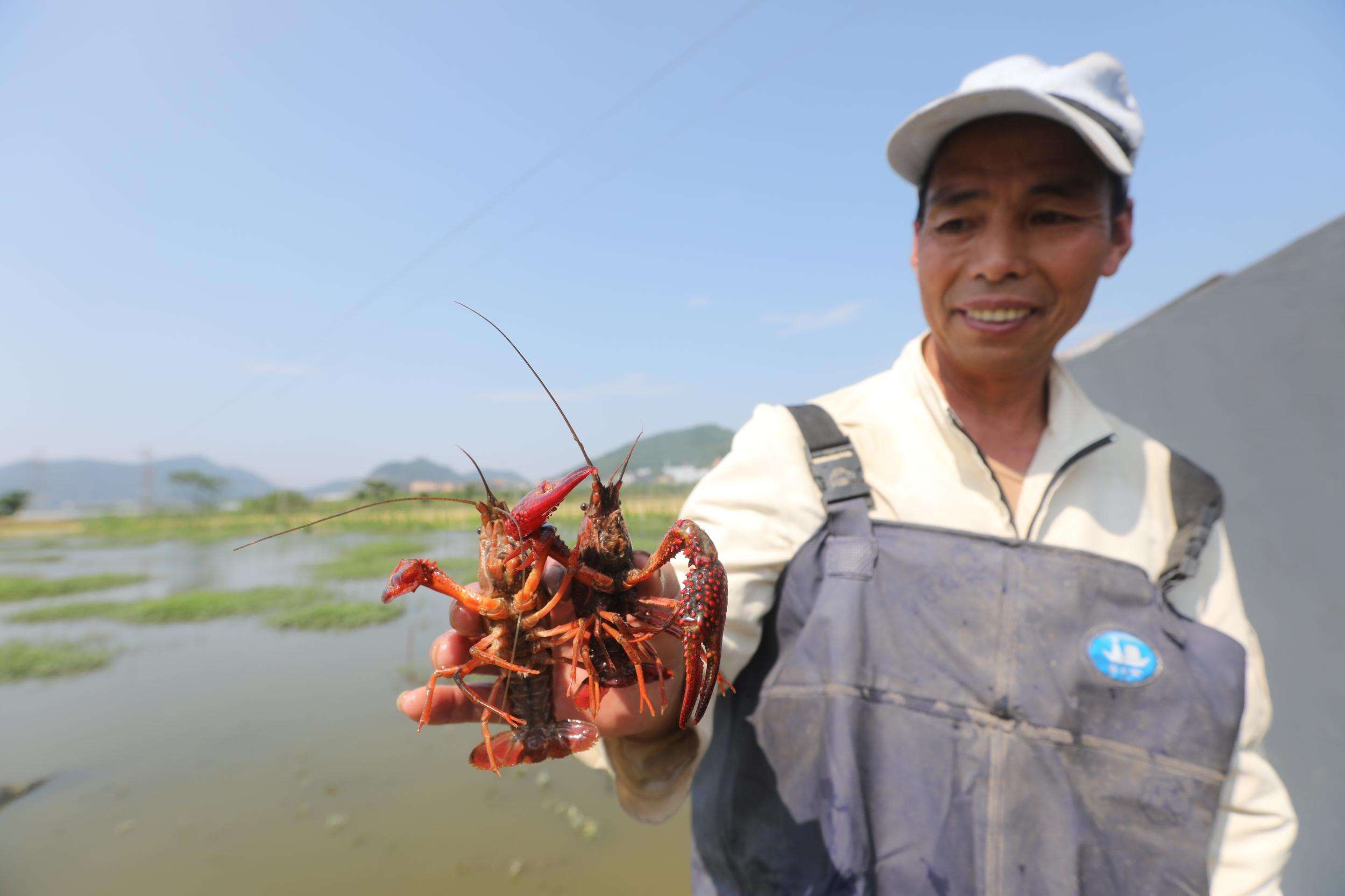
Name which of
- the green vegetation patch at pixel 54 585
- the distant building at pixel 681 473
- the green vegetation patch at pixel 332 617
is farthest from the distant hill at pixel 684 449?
the green vegetation patch at pixel 54 585

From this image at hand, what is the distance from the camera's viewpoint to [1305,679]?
3221 mm

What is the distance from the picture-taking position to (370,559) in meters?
18.1

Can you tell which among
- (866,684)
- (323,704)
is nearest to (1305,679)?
(866,684)

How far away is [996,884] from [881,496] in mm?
1144

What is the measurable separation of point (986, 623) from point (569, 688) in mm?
1324

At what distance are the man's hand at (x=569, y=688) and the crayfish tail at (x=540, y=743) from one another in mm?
52

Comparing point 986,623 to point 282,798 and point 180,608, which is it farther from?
point 180,608

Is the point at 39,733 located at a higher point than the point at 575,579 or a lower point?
lower

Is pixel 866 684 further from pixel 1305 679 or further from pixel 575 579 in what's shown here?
pixel 1305 679

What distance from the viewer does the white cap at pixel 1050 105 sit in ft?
6.32

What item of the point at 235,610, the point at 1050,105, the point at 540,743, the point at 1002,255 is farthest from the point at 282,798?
the point at 235,610

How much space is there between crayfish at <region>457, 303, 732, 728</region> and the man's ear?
1.82 metres

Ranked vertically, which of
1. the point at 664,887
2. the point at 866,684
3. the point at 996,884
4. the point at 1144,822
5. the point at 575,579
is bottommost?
the point at 664,887

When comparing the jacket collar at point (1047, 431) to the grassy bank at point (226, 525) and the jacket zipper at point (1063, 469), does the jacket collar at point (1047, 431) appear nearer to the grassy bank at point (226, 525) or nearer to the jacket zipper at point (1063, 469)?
the jacket zipper at point (1063, 469)
